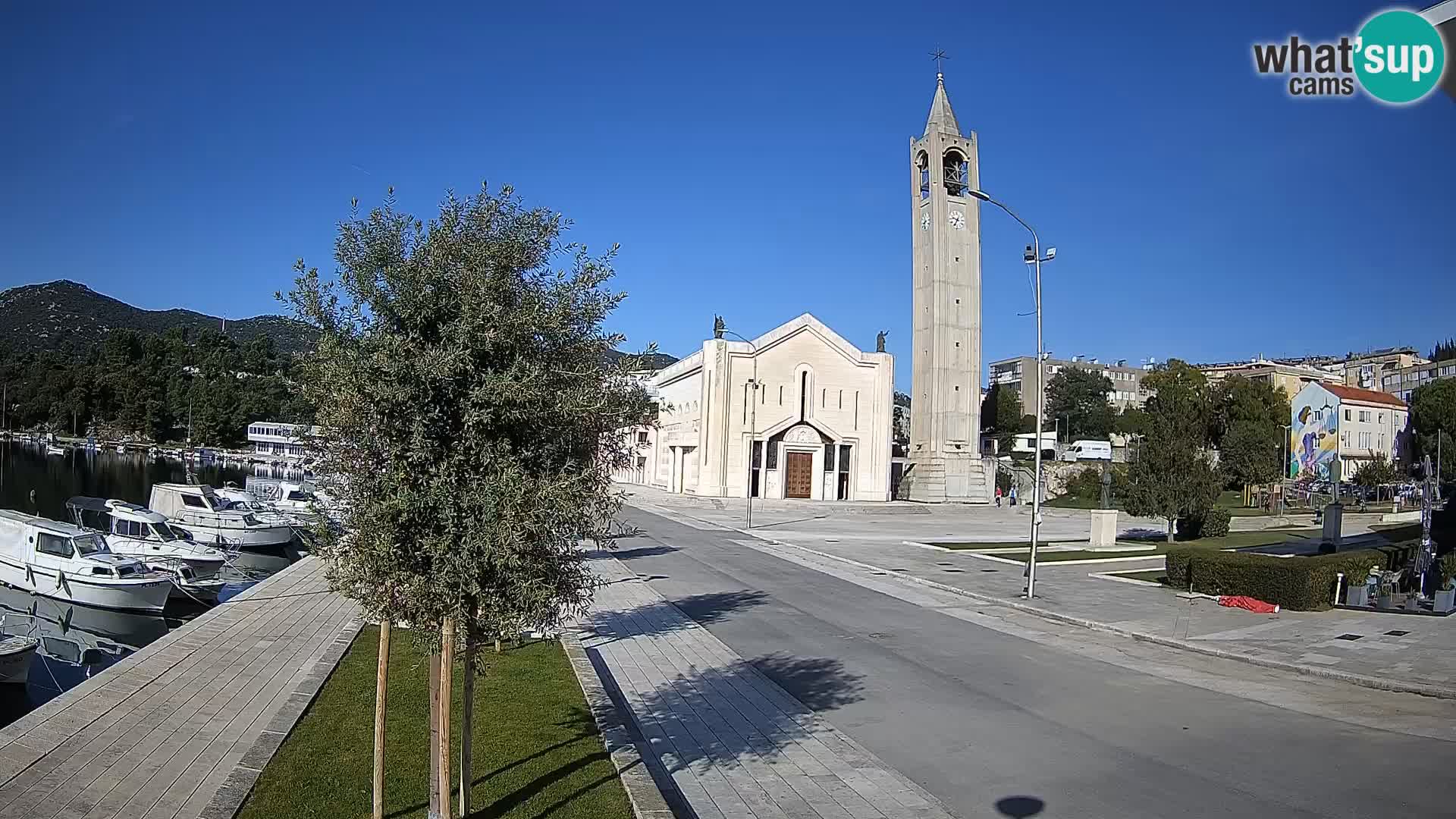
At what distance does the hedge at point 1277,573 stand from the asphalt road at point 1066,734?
7.42 m

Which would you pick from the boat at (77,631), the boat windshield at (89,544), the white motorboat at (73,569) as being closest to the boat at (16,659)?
the boat at (77,631)

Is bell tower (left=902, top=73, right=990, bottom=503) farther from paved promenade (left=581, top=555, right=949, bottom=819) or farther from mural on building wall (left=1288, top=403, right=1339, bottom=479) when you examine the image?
paved promenade (left=581, top=555, right=949, bottom=819)

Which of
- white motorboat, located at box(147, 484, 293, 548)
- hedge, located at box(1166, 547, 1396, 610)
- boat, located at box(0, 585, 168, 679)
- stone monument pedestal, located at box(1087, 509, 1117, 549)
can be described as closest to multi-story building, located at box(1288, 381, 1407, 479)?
stone monument pedestal, located at box(1087, 509, 1117, 549)

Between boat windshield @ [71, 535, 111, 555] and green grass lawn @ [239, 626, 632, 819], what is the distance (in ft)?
51.0

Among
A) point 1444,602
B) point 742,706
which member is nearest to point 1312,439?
point 1444,602

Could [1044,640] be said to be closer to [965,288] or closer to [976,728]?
[976,728]

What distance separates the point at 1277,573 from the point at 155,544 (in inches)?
1196

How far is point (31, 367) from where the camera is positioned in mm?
152500

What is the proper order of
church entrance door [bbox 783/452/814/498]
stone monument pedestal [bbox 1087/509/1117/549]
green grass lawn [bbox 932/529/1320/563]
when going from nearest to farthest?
1. green grass lawn [bbox 932/529/1320/563]
2. stone monument pedestal [bbox 1087/509/1117/549]
3. church entrance door [bbox 783/452/814/498]

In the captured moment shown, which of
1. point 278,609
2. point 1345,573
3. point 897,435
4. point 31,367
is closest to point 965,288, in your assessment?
point 897,435

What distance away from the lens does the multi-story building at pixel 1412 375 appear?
132250 mm

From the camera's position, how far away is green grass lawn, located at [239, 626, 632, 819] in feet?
25.4

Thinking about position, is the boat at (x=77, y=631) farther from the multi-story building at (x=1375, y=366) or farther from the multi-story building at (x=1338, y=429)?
the multi-story building at (x=1375, y=366)

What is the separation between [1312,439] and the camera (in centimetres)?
8550
